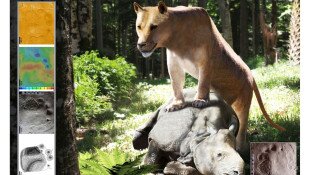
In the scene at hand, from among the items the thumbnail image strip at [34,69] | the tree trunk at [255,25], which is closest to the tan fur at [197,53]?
the tree trunk at [255,25]

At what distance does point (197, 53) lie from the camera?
5988 millimetres

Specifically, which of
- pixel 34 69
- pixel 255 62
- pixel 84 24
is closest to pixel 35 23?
pixel 34 69

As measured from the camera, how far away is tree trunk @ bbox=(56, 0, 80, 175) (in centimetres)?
461

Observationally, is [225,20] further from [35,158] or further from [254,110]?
[35,158]

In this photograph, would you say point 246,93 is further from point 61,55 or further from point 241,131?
point 61,55

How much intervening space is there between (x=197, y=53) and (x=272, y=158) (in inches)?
55.9

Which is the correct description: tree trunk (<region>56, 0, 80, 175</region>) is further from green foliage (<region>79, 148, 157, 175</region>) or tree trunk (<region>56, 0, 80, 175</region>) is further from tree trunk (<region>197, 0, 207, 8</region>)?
tree trunk (<region>197, 0, 207, 8</region>)

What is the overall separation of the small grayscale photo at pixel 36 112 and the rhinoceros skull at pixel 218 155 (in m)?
1.48

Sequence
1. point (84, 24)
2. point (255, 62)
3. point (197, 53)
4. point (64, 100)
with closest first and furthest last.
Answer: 1. point (64, 100)
2. point (197, 53)
3. point (255, 62)
4. point (84, 24)

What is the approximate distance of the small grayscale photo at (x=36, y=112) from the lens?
5.39 metres

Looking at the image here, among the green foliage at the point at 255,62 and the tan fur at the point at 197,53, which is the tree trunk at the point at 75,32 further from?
the green foliage at the point at 255,62

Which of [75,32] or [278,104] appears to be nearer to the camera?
[278,104]

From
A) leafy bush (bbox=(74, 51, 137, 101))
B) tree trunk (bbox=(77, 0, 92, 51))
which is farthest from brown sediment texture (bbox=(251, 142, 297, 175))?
tree trunk (bbox=(77, 0, 92, 51))

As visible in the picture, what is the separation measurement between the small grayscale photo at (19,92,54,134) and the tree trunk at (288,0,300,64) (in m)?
2.89
